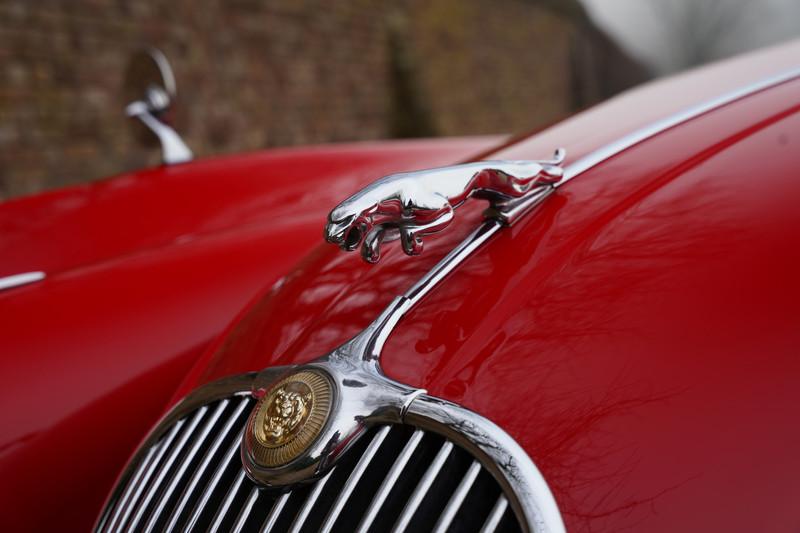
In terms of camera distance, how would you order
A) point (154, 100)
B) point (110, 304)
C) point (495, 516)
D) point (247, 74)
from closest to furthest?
point (495, 516)
point (110, 304)
point (154, 100)
point (247, 74)

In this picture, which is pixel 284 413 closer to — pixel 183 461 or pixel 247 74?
pixel 183 461

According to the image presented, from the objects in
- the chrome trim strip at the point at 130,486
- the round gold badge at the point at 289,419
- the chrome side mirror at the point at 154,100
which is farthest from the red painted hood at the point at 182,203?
the round gold badge at the point at 289,419

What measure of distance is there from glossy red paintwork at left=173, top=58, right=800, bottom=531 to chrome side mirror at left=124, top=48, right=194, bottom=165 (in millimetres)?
1334

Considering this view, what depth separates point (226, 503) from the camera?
2.79 feet

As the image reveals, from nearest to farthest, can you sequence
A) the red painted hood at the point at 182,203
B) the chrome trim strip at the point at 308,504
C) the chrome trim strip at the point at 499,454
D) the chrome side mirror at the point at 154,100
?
the chrome trim strip at the point at 499,454
the chrome trim strip at the point at 308,504
the red painted hood at the point at 182,203
the chrome side mirror at the point at 154,100

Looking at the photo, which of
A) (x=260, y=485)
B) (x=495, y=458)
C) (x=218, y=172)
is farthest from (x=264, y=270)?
(x=495, y=458)

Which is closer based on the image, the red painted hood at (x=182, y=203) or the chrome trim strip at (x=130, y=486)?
the chrome trim strip at (x=130, y=486)

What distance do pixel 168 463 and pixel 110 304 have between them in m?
0.45

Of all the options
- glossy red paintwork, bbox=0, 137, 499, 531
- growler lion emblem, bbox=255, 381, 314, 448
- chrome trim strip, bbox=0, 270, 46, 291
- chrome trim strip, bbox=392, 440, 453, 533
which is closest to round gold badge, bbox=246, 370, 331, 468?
growler lion emblem, bbox=255, 381, 314, 448

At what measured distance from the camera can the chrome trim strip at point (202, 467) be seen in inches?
35.8

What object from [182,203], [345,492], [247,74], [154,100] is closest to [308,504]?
[345,492]

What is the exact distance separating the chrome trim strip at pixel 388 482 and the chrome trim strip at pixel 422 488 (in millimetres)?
22

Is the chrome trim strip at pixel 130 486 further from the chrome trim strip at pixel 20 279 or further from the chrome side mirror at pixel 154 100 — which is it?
the chrome side mirror at pixel 154 100

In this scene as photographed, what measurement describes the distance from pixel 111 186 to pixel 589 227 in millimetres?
1387
